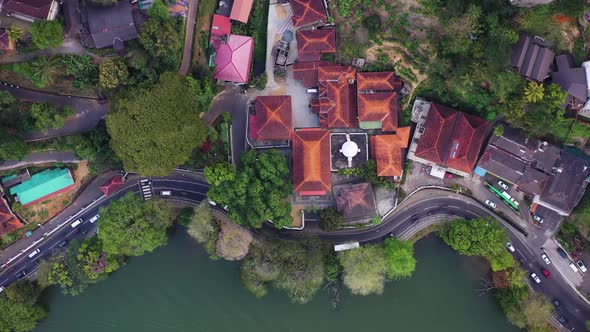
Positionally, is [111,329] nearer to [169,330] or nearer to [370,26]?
[169,330]

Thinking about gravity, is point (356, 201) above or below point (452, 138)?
below

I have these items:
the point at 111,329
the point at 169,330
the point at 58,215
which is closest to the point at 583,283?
the point at 169,330

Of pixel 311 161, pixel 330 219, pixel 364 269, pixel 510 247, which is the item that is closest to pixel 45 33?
pixel 311 161

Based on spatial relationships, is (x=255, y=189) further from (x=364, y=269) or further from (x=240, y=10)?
(x=240, y=10)

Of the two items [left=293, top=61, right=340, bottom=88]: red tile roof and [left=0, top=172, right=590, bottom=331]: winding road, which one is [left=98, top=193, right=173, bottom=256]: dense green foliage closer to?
[left=0, top=172, right=590, bottom=331]: winding road

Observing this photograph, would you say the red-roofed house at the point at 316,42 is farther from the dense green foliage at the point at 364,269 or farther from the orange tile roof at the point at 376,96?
the dense green foliage at the point at 364,269

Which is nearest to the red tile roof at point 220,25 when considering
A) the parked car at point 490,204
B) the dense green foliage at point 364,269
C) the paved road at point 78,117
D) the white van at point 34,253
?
the paved road at point 78,117
